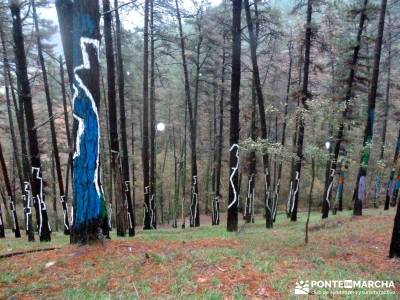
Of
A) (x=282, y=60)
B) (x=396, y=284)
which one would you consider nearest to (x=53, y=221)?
(x=282, y=60)

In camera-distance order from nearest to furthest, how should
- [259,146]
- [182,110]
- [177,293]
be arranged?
[177,293]
[259,146]
[182,110]

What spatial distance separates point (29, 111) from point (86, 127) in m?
6.62

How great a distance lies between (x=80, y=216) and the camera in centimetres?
697

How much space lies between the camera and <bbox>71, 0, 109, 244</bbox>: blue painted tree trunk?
22.8ft

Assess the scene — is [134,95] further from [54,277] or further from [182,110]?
[54,277]

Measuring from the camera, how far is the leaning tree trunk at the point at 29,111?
38.8ft

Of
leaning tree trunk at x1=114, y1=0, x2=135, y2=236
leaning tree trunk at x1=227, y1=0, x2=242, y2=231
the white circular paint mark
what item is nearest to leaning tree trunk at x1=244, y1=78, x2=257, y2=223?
leaning tree trunk at x1=227, y1=0, x2=242, y2=231

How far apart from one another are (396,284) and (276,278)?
254cm

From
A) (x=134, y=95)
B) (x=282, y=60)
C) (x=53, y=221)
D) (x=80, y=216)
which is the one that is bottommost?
(x=53, y=221)

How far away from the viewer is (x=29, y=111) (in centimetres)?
1241

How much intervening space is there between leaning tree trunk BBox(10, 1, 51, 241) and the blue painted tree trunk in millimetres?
4987

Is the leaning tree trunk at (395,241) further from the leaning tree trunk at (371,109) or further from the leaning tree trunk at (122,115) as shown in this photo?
the leaning tree trunk at (122,115)

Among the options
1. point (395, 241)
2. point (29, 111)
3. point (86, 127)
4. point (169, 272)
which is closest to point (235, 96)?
point (86, 127)

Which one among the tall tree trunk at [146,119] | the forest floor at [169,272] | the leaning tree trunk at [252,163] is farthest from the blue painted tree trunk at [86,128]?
the leaning tree trunk at [252,163]
